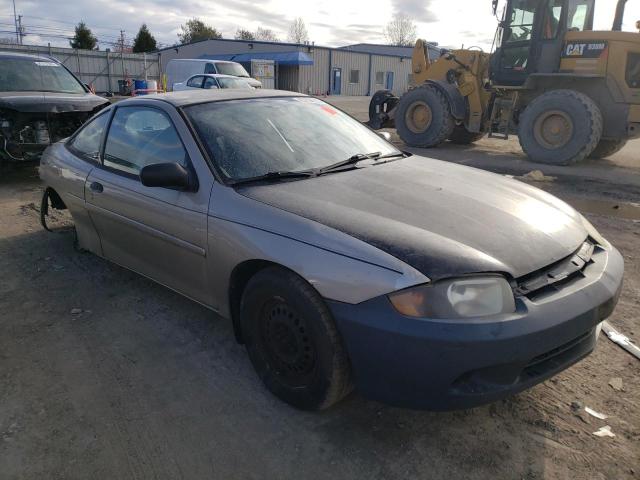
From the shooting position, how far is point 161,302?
3.66m

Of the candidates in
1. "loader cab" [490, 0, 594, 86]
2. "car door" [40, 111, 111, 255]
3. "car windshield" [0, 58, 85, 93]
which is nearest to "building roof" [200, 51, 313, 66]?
"loader cab" [490, 0, 594, 86]

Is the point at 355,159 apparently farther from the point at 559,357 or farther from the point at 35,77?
the point at 35,77

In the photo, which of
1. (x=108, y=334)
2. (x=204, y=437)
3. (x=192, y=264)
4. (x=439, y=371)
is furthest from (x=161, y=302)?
(x=439, y=371)

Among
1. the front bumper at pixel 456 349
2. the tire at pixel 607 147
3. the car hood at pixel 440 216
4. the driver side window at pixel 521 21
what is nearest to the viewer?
the front bumper at pixel 456 349

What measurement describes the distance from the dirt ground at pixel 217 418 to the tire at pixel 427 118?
808cm

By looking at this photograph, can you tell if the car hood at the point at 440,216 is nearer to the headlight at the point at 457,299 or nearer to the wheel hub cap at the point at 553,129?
the headlight at the point at 457,299

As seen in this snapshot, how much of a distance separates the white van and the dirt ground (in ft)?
47.8

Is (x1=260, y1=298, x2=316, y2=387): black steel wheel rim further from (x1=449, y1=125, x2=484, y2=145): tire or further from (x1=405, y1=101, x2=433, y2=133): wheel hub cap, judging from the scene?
(x1=449, y1=125, x2=484, y2=145): tire

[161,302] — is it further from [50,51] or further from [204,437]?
[50,51]

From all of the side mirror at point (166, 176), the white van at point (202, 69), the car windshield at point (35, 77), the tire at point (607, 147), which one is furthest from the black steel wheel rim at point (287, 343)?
the white van at point (202, 69)

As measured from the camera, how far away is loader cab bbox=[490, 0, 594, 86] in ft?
31.0

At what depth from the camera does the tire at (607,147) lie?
10.1m

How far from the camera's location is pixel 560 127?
9430 millimetres

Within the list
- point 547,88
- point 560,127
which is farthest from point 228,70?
point 560,127
